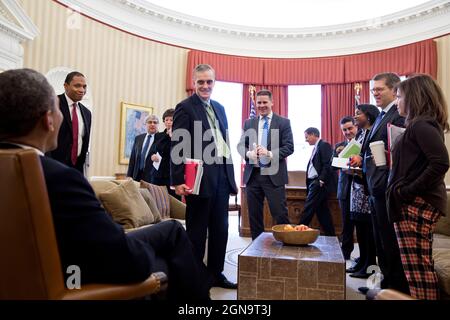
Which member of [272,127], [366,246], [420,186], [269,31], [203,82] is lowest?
[366,246]

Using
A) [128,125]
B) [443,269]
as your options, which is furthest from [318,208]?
[128,125]

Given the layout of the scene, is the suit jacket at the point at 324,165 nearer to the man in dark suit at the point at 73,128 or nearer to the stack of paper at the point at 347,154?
the stack of paper at the point at 347,154

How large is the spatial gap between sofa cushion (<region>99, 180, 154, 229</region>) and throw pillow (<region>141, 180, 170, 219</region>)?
2.53 ft

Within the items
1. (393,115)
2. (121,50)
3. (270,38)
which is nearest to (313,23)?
(270,38)

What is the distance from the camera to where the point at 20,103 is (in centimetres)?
107

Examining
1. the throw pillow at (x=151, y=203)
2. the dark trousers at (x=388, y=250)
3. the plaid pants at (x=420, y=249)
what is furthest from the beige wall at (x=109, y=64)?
the plaid pants at (x=420, y=249)

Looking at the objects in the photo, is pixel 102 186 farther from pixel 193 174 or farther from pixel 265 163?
pixel 265 163

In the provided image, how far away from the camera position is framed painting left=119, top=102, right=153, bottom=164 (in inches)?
269

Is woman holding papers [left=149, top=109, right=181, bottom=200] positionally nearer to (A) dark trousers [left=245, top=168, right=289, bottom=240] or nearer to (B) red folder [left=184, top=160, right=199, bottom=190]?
(A) dark trousers [left=245, top=168, right=289, bottom=240]

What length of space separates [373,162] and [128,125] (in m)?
5.27

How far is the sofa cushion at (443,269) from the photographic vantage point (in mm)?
1867

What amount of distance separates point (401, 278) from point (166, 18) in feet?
21.7

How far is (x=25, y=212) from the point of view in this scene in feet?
3.03

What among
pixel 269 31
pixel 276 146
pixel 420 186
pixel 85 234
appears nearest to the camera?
pixel 85 234
